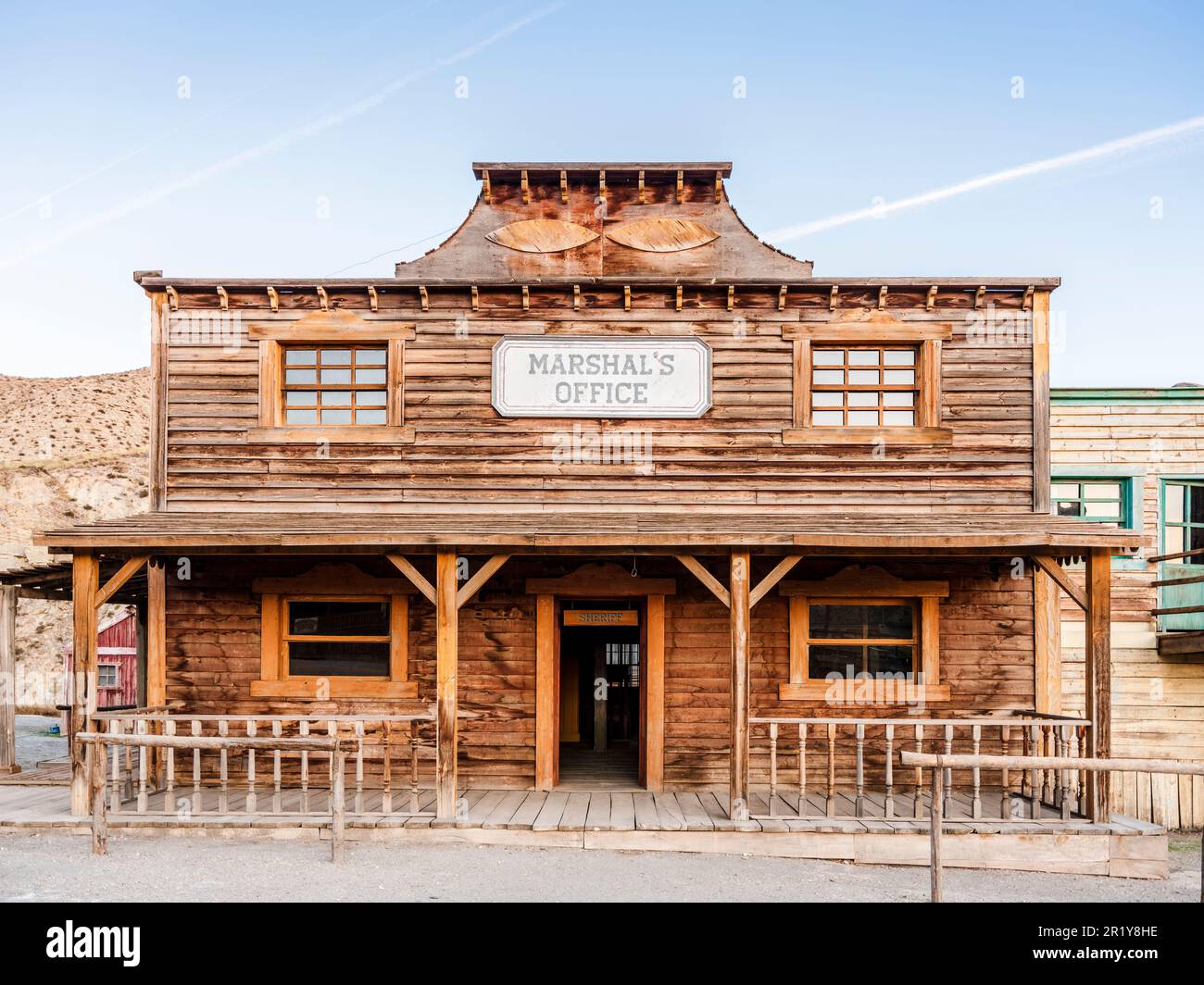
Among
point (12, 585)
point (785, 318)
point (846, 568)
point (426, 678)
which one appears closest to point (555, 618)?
point (426, 678)

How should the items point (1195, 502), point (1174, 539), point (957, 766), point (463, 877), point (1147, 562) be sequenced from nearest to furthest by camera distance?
point (957, 766) < point (463, 877) < point (1147, 562) < point (1174, 539) < point (1195, 502)

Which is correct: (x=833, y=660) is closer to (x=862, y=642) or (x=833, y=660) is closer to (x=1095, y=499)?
(x=862, y=642)

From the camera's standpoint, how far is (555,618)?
10.5 metres

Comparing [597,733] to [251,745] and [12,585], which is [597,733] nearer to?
[251,745]

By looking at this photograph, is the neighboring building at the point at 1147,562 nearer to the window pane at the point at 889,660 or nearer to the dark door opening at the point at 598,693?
the window pane at the point at 889,660

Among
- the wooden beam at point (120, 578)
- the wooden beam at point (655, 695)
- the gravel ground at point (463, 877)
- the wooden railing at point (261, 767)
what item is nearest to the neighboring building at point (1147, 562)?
the gravel ground at point (463, 877)

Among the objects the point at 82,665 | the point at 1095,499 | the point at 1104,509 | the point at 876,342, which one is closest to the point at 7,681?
the point at 82,665

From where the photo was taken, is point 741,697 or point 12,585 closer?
point 741,697

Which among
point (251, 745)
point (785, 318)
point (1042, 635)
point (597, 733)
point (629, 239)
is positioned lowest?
point (597, 733)

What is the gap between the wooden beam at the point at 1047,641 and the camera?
10.3m

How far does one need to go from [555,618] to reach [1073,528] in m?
5.60

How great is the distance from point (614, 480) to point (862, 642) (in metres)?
3.44

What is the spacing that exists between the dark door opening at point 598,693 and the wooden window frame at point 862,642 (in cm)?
266

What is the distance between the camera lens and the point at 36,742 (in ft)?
51.8
